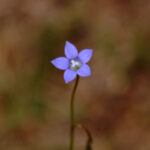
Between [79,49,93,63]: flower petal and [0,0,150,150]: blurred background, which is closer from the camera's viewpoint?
[79,49,93,63]: flower petal

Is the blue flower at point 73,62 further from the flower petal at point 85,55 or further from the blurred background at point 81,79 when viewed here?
the blurred background at point 81,79

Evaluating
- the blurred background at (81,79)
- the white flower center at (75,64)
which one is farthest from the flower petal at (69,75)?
the blurred background at (81,79)

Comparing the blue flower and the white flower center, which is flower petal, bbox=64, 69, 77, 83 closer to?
the blue flower

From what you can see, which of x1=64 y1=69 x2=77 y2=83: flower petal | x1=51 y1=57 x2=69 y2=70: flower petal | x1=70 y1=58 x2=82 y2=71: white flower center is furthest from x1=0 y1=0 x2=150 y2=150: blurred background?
x1=64 y1=69 x2=77 y2=83: flower petal

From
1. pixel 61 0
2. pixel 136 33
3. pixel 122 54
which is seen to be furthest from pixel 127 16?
pixel 61 0

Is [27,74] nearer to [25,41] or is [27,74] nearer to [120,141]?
[25,41]

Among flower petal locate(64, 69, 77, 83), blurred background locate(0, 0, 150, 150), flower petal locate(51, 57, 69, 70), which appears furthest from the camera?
blurred background locate(0, 0, 150, 150)
